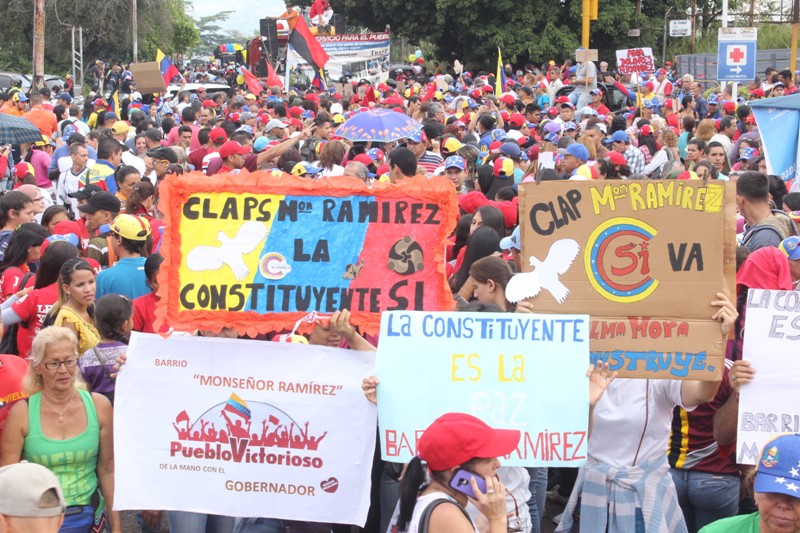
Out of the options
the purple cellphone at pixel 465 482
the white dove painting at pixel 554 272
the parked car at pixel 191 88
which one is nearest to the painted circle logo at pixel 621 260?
the white dove painting at pixel 554 272

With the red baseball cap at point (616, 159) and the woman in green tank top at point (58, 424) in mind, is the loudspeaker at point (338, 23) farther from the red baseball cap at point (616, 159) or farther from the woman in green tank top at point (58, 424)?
the woman in green tank top at point (58, 424)

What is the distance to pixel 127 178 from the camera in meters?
10.4

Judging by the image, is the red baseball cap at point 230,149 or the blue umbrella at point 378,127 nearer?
the red baseball cap at point 230,149

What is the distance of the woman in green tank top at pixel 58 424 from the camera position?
4.70m

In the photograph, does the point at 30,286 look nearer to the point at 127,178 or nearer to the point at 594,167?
the point at 127,178

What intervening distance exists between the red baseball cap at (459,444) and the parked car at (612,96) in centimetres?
2169

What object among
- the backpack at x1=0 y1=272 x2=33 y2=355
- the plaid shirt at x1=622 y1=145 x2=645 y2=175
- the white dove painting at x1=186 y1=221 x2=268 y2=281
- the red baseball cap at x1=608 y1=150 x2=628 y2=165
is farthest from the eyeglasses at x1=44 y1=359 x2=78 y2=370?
the plaid shirt at x1=622 y1=145 x2=645 y2=175

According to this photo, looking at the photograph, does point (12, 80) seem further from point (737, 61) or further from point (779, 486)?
point (779, 486)

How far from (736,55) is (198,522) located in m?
16.3

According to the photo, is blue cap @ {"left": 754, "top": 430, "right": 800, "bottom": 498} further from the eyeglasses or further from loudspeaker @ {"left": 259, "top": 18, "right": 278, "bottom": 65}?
loudspeaker @ {"left": 259, "top": 18, "right": 278, "bottom": 65}

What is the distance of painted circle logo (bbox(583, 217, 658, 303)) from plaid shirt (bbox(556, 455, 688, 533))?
753 millimetres

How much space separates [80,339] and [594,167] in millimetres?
6141

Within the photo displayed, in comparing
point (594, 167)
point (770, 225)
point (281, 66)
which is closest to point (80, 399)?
point (770, 225)

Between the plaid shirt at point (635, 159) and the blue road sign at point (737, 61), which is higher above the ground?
the blue road sign at point (737, 61)
